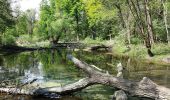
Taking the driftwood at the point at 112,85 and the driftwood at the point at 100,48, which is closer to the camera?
the driftwood at the point at 112,85

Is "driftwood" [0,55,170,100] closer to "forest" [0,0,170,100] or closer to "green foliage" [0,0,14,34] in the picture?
"forest" [0,0,170,100]

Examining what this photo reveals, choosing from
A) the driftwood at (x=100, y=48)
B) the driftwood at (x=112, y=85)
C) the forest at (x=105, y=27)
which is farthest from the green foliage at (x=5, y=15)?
the driftwood at (x=112, y=85)

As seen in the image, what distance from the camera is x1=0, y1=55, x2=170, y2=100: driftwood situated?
13.1 metres

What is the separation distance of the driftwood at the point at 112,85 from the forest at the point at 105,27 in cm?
5

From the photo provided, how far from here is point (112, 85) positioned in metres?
15.1

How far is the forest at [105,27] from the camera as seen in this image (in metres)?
34.7

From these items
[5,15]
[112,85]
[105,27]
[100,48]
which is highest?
[5,15]

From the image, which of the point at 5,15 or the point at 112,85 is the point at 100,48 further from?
the point at 112,85

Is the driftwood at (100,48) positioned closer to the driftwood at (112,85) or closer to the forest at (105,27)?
the forest at (105,27)

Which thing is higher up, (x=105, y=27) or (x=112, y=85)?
(x=105, y=27)

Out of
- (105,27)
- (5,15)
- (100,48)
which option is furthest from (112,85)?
(105,27)

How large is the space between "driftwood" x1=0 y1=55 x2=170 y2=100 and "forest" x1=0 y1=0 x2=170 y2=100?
0.05 m

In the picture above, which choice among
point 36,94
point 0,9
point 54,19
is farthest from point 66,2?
point 36,94

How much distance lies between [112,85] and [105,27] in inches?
2347
